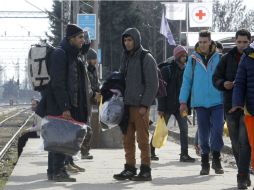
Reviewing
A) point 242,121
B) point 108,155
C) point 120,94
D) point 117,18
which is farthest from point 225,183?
point 117,18

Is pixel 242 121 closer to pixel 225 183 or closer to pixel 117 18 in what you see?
pixel 225 183

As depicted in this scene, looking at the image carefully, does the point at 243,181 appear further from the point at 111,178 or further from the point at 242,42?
the point at 111,178

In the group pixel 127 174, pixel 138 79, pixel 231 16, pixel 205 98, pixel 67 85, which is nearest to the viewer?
pixel 67 85

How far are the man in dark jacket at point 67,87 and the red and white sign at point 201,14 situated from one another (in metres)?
22.5

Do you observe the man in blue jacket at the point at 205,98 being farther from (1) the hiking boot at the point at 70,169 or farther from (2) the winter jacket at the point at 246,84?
(2) the winter jacket at the point at 246,84

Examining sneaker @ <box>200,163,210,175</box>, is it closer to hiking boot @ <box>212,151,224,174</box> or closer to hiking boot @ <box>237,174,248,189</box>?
hiking boot @ <box>212,151,224,174</box>

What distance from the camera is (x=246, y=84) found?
8570mm

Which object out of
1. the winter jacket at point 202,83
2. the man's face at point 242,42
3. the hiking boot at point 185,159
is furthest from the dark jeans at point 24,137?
the man's face at point 242,42

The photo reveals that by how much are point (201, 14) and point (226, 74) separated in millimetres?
22557

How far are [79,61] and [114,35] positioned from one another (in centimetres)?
5309

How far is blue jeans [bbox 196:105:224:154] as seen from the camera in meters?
10.4

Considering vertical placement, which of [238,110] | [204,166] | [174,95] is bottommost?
[204,166]

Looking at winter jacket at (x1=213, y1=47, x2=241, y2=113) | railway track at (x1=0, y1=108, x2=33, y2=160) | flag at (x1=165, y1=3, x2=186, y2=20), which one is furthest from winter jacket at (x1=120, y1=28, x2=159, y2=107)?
flag at (x1=165, y1=3, x2=186, y2=20)

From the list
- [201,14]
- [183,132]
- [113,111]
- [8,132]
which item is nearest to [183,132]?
[183,132]
